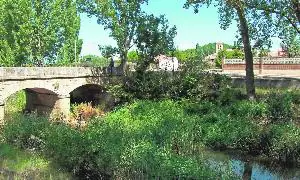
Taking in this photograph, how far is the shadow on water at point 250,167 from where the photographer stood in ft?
58.4

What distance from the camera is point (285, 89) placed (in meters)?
31.2

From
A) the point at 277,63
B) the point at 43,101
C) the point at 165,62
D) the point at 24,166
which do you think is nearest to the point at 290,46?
the point at 277,63

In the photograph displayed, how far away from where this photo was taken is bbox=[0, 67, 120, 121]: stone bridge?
28984 mm

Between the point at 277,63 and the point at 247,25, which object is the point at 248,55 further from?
the point at 277,63

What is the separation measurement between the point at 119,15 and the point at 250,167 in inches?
728

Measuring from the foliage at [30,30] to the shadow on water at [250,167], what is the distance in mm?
28881

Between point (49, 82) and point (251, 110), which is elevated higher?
point (49, 82)

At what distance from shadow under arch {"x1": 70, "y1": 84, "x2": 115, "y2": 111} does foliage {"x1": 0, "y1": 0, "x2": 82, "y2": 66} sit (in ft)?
33.9

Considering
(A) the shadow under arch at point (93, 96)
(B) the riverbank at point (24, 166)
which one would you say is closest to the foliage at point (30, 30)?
(A) the shadow under arch at point (93, 96)

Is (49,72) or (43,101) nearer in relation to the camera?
(49,72)

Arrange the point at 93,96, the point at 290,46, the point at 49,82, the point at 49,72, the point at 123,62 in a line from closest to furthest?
the point at 49,72
the point at 49,82
the point at 123,62
the point at 93,96
the point at 290,46

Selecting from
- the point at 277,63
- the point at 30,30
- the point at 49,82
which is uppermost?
the point at 30,30

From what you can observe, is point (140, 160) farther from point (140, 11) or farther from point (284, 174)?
point (140, 11)

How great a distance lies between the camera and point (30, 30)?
147ft
